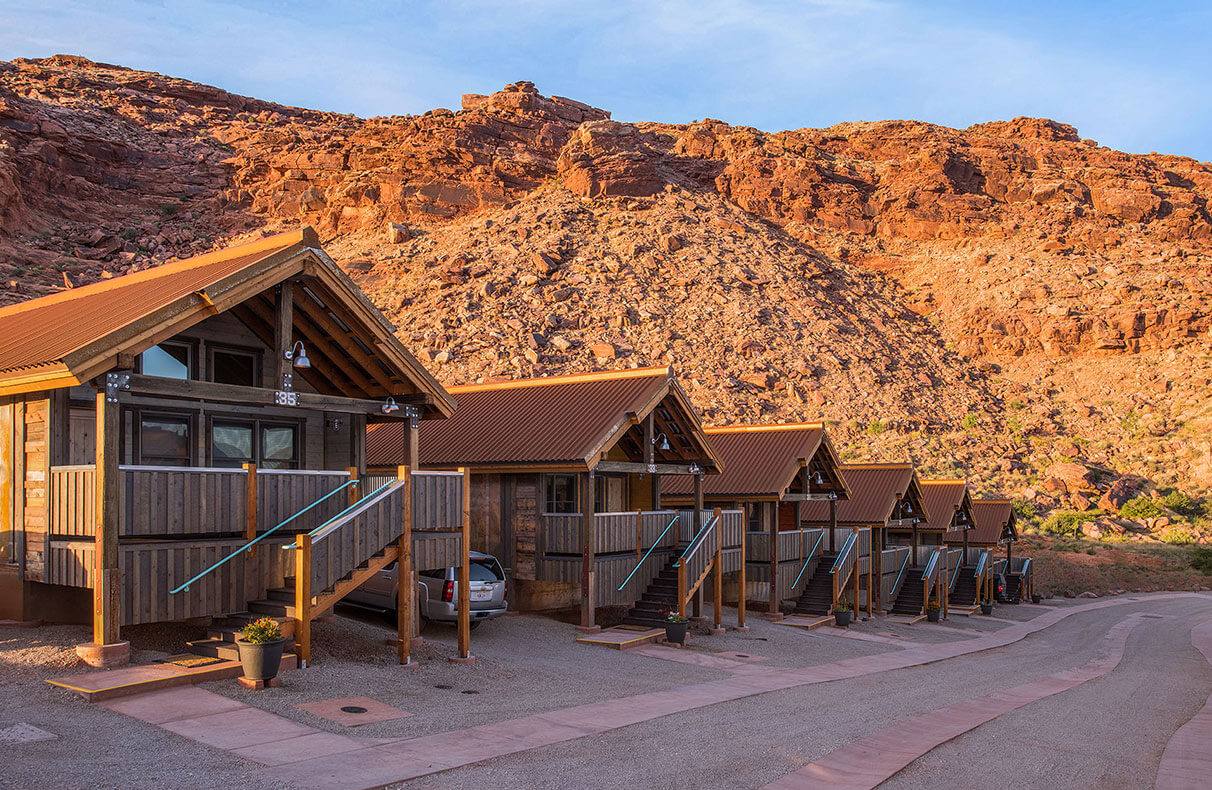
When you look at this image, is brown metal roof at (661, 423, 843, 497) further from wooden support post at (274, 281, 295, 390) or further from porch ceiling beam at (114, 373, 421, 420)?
wooden support post at (274, 281, 295, 390)

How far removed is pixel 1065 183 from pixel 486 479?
97514 mm

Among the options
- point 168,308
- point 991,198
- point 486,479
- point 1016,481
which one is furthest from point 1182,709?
point 991,198

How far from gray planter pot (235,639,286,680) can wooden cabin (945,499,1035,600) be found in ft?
131

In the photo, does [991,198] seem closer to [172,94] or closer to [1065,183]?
[1065,183]

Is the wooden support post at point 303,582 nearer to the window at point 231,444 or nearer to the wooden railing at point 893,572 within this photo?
the window at point 231,444

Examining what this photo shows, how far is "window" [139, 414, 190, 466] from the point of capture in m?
16.2

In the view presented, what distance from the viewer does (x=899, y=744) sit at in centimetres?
1303

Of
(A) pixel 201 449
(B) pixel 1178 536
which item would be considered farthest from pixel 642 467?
(B) pixel 1178 536

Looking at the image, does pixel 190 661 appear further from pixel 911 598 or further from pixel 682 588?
pixel 911 598

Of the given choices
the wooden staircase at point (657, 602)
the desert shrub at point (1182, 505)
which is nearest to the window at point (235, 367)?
the wooden staircase at point (657, 602)

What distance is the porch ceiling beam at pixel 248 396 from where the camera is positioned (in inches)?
549

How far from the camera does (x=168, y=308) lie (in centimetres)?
1358

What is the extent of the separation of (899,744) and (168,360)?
1247cm

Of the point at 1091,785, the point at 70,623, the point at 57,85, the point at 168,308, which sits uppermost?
the point at 57,85
